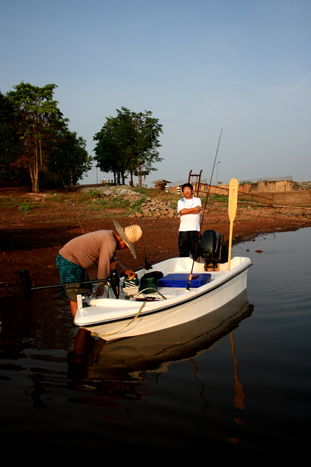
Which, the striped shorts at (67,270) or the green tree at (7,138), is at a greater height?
the green tree at (7,138)

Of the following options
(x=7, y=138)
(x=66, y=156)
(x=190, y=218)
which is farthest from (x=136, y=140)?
(x=190, y=218)

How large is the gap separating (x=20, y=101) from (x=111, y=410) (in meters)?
31.8

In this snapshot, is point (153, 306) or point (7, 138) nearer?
point (153, 306)

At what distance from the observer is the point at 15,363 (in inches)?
161

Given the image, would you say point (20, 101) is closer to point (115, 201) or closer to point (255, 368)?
point (115, 201)

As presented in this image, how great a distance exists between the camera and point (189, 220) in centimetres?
689

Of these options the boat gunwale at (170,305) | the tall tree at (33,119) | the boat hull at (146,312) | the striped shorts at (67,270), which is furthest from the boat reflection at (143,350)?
the tall tree at (33,119)

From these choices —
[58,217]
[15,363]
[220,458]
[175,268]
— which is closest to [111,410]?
[220,458]

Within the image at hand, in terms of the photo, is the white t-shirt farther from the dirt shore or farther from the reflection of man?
the dirt shore

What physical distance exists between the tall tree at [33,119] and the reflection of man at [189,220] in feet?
86.7

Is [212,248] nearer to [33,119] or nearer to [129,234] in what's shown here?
[129,234]

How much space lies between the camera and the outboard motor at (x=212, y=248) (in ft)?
22.3

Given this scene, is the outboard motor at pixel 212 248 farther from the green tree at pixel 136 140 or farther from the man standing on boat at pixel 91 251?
the green tree at pixel 136 140

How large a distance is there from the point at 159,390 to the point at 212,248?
144 inches
